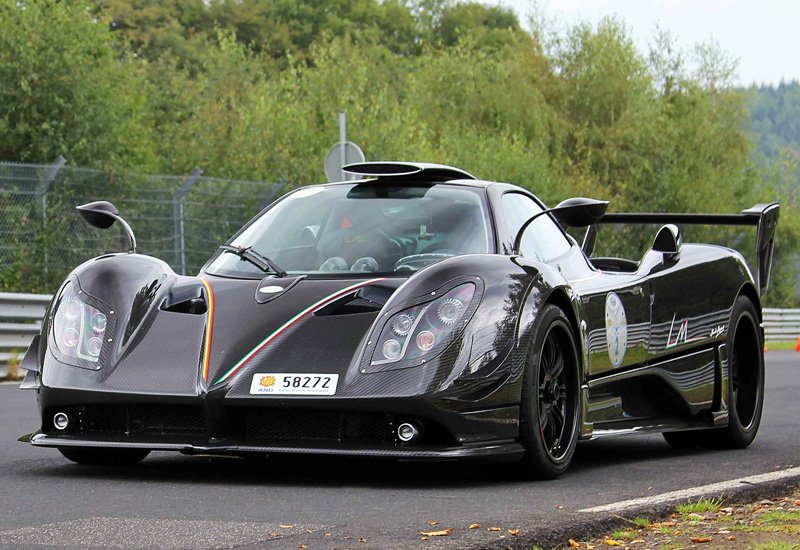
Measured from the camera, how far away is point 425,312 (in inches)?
233

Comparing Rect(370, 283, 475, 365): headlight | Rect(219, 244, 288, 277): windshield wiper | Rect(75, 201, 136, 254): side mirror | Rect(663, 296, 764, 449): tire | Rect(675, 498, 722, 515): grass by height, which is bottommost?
Rect(663, 296, 764, 449): tire

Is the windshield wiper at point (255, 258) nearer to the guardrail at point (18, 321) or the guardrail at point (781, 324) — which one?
the guardrail at point (18, 321)

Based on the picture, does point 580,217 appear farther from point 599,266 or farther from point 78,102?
point 78,102

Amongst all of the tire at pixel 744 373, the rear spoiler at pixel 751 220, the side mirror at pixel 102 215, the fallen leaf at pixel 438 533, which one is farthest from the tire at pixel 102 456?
the tire at pixel 744 373

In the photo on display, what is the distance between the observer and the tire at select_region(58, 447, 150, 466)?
6.48m

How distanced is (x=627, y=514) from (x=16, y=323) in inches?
404

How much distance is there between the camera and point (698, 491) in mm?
5883

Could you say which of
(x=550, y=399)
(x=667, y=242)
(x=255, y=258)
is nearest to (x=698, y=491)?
(x=550, y=399)

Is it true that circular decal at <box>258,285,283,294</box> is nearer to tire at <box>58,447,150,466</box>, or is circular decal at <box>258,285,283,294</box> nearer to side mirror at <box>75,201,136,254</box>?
tire at <box>58,447,150,466</box>

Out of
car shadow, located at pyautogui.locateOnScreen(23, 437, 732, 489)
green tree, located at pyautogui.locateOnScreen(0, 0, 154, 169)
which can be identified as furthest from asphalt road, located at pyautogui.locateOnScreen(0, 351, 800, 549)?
green tree, located at pyautogui.locateOnScreen(0, 0, 154, 169)

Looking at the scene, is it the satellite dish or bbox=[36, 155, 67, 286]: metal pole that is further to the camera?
the satellite dish

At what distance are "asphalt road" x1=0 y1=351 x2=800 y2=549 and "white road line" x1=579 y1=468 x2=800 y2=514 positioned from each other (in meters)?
0.11

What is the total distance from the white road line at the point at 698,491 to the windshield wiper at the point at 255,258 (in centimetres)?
192

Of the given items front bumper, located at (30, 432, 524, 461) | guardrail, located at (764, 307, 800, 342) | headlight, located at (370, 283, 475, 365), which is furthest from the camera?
guardrail, located at (764, 307, 800, 342)
